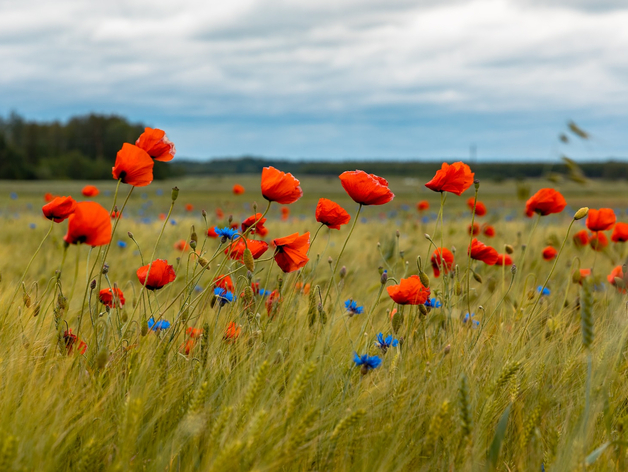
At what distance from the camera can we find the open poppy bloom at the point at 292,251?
151 cm

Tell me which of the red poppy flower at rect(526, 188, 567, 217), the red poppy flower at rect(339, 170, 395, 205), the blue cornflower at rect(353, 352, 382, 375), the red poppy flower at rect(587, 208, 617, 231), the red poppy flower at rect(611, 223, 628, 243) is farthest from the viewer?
the red poppy flower at rect(611, 223, 628, 243)

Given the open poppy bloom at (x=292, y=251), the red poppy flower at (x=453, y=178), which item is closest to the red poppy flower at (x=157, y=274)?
the open poppy bloom at (x=292, y=251)

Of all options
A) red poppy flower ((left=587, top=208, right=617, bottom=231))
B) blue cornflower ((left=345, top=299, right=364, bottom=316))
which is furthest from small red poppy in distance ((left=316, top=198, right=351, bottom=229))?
red poppy flower ((left=587, top=208, right=617, bottom=231))

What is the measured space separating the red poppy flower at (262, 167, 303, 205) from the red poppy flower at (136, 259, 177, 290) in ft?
1.22

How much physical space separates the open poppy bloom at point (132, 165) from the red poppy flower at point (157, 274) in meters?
0.24

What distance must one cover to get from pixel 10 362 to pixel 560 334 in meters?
1.68

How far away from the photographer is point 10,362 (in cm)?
124

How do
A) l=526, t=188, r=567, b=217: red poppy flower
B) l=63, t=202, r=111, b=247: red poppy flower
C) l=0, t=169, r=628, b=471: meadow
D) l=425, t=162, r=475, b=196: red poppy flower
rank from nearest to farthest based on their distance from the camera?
l=0, t=169, r=628, b=471: meadow < l=63, t=202, r=111, b=247: red poppy flower < l=425, t=162, r=475, b=196: red poppy flower < l=526, t=188, r=567, b=217: red poppy flower

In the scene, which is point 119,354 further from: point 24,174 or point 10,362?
point 24,174

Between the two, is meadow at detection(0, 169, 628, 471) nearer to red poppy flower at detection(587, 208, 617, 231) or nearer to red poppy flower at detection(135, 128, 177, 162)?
red poppy flower at detection(135, 128, 177, 162)

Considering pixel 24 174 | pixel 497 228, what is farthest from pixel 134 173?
pixel 24 174

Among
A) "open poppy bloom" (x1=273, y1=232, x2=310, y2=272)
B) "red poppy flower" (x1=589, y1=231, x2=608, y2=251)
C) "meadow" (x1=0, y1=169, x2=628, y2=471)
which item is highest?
"open poppy bloom" (x1=273, y1=232, x2=310, y2=272)

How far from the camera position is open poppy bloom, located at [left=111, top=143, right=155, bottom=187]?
58.8 inches

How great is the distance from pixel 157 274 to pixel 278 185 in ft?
1.47
